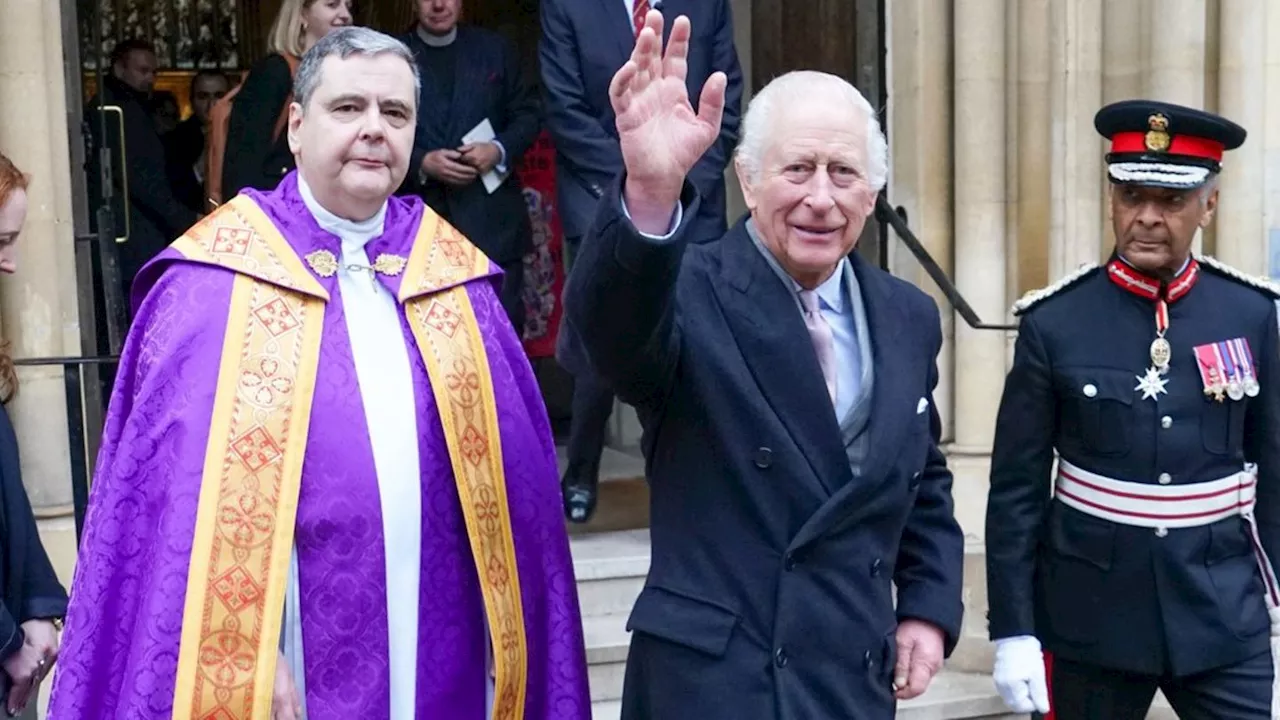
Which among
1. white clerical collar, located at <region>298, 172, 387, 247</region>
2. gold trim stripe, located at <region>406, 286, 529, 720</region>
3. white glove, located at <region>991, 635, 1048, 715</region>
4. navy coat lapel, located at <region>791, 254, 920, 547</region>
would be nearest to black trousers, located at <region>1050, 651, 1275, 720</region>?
white glove, located at <region>991, 635, 1048, 715</region>

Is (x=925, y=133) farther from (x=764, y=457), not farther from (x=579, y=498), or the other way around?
(x=764, y=457)

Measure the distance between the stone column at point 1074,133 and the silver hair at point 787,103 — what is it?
10.5ft

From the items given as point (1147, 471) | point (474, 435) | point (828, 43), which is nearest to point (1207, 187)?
point (1147, 471)

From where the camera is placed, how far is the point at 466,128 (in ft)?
18.2

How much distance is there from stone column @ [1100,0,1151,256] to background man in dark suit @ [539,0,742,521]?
1.35 meters

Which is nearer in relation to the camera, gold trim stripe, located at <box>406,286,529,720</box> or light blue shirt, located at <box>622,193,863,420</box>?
light blue shirt, located at <box>622,193,863,420</box>

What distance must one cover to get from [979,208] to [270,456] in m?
3.52

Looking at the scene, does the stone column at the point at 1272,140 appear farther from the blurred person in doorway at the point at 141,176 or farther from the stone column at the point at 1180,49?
the blurred person in doorway at the point at 141,176

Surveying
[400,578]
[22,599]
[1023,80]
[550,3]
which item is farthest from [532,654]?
[1023,80]

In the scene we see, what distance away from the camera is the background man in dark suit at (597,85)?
5.06m

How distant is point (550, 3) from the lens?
5137 millimetres

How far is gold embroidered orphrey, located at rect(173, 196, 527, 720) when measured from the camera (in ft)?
9.23

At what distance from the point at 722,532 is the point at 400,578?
556 millimetres

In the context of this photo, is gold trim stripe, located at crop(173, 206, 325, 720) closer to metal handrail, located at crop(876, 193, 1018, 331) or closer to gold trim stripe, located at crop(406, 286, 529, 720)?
gold trim stripe, located at crop(406, 286, 529, 720)
